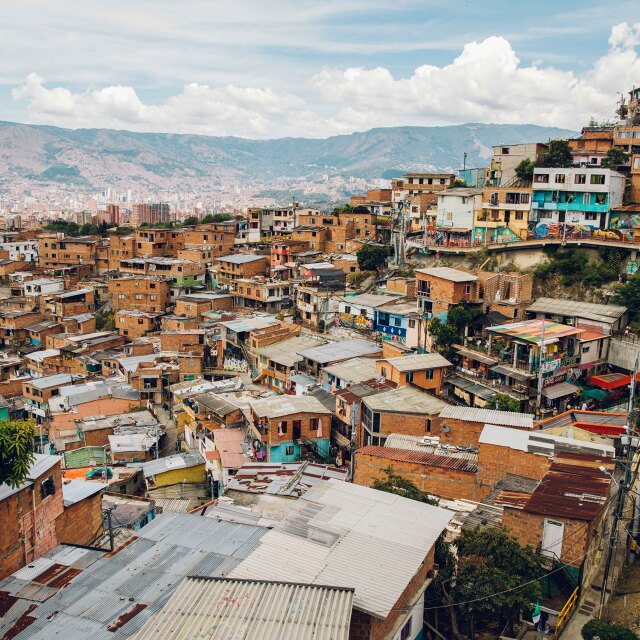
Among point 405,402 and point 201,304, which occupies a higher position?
point 405,402

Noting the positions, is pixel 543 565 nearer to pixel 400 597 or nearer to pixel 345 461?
pixel 400 597

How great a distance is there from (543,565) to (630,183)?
27.5m

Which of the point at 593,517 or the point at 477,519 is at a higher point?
the point at 593,517

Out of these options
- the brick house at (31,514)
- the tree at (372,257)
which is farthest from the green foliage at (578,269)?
the brick house at (31,514)

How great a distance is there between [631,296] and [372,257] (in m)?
16.7

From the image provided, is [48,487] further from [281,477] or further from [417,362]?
[417,362]

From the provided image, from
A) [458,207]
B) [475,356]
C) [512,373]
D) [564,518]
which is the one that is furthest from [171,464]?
[458,207]

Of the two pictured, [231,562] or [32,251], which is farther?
[32,251]

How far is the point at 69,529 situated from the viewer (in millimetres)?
14039

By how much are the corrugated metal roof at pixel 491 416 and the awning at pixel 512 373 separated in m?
4.77

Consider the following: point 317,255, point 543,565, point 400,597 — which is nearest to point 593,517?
point 543,565

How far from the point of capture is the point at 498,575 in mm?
10320

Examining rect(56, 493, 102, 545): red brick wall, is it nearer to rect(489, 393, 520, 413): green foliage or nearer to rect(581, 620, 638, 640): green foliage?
rect(581, 620, 638, 640): green foliage

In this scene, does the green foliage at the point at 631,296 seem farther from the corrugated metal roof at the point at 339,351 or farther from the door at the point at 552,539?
the door at the point at 552,539
